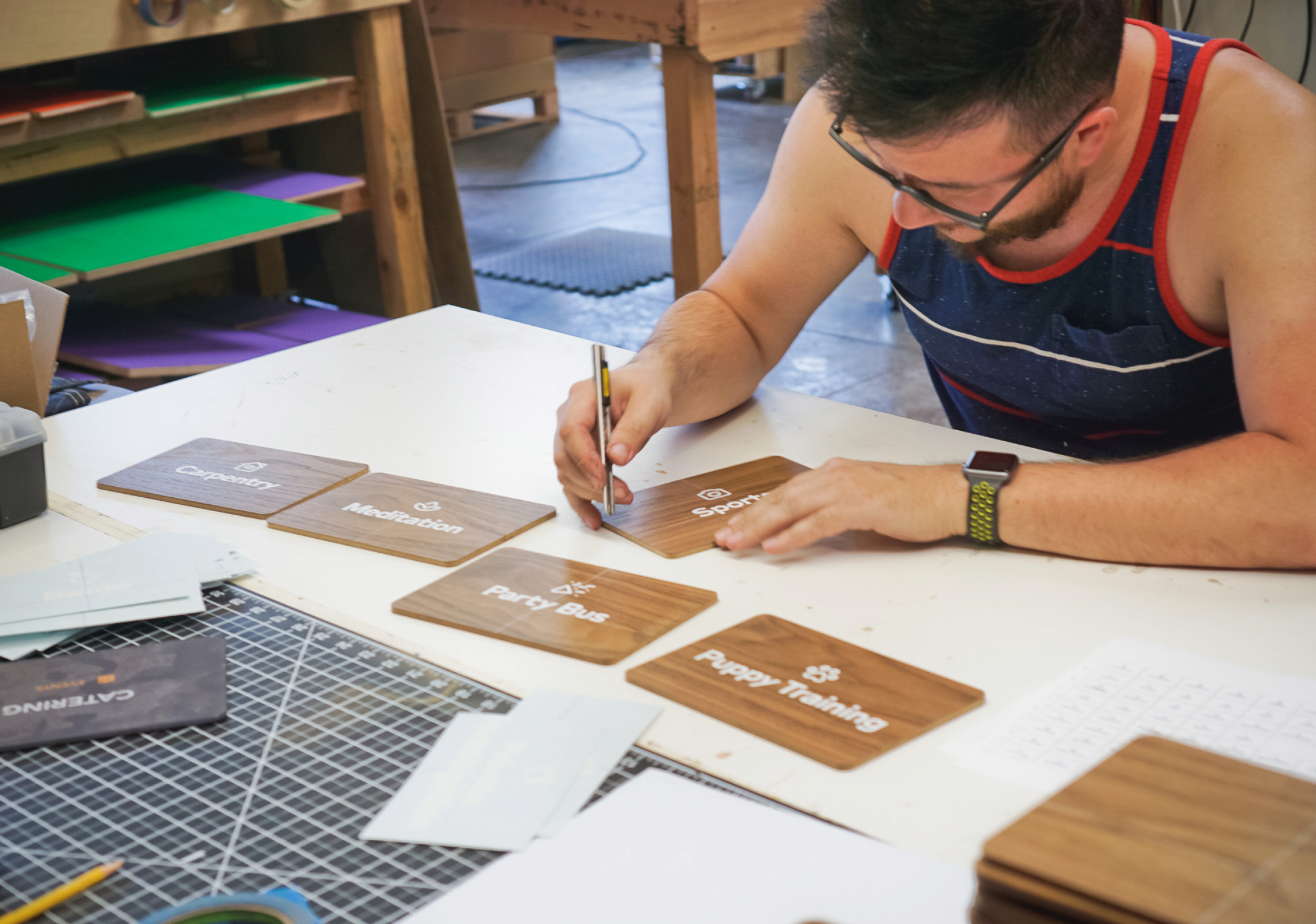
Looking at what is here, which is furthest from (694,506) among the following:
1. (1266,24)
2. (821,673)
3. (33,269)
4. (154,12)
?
(1266,24)

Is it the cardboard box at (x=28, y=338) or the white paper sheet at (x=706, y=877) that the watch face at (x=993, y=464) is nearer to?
the white paper sheet at (x=706, y=877)

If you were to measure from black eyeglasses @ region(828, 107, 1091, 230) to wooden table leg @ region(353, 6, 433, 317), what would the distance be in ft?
5.86

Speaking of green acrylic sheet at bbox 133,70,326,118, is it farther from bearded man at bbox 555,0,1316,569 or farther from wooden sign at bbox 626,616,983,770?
wooden sign at bbox 626,616,983,770

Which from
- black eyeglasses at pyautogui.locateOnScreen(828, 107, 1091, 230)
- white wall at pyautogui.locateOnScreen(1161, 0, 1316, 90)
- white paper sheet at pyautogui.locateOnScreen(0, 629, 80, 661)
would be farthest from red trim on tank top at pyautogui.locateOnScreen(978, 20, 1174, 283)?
white wall at pyautogui.locateOnScreen(1161, 0, 1316, 90)

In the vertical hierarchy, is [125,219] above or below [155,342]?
above

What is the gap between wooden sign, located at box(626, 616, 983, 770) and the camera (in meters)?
0.78

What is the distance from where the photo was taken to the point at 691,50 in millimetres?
2490

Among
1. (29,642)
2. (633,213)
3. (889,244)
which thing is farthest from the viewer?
(633,213)

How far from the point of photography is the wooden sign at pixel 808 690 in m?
0.78

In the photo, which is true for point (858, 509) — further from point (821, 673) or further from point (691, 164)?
point (691, 164)

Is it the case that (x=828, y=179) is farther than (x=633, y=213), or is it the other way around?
(x=633, y=213)

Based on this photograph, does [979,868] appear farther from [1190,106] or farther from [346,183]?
[346,183]

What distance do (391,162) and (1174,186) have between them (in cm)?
197

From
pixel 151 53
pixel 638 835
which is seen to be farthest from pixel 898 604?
pixel 151 53
